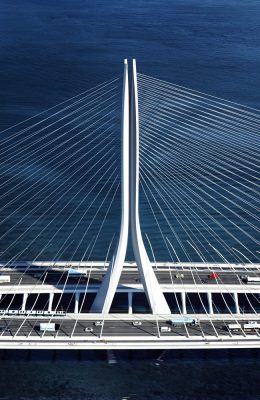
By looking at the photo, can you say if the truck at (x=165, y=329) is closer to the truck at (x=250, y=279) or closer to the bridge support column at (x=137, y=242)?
the bridge support column at (x=137, y=242)

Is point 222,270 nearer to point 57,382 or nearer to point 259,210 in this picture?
point 259,210

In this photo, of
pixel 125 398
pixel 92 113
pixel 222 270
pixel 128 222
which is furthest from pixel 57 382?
pixel 92 113

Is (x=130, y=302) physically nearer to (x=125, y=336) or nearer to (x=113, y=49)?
(x=125, y=336)

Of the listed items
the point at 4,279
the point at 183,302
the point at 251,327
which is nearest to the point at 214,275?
the point at 183,302

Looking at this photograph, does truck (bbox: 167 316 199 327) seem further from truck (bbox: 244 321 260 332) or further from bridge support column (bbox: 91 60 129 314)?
bridge support column (bbox: 91 60 129 314)

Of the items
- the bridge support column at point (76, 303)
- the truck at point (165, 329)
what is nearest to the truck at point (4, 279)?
the bridge support column at point (76, 303)
